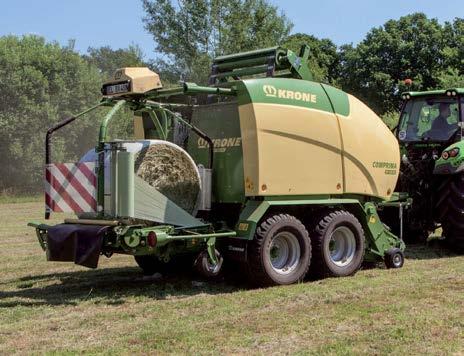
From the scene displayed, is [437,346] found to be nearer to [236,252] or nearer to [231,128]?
[236,252]

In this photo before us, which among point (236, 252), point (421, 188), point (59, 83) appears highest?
point (59, 83)

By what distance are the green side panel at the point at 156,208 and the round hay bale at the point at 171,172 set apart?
24cm

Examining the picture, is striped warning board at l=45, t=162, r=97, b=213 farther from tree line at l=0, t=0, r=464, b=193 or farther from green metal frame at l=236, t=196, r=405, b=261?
tree line at l=0, t=0, r=464, b=193

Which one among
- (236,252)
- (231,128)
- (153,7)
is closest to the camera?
(236,252)

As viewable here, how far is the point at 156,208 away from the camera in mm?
6492

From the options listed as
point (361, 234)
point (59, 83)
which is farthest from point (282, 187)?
point (59, 83)

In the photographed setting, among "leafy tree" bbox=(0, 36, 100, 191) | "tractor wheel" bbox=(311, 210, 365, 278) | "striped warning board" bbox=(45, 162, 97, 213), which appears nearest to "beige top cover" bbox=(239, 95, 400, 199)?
"tractor wheel" bbox=(311, 210, 365, 278)

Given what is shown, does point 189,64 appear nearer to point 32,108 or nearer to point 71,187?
point 32,108

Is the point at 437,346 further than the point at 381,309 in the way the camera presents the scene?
No

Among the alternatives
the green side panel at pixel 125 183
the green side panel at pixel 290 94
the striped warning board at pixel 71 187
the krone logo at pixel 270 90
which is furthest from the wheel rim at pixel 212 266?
the krone logo at pixel 270 90

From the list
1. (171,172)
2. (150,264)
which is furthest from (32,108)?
(171,172)

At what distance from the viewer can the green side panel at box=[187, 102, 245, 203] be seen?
23.4ft

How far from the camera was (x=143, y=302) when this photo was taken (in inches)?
246

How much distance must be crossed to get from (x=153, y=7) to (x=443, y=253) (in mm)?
19749
